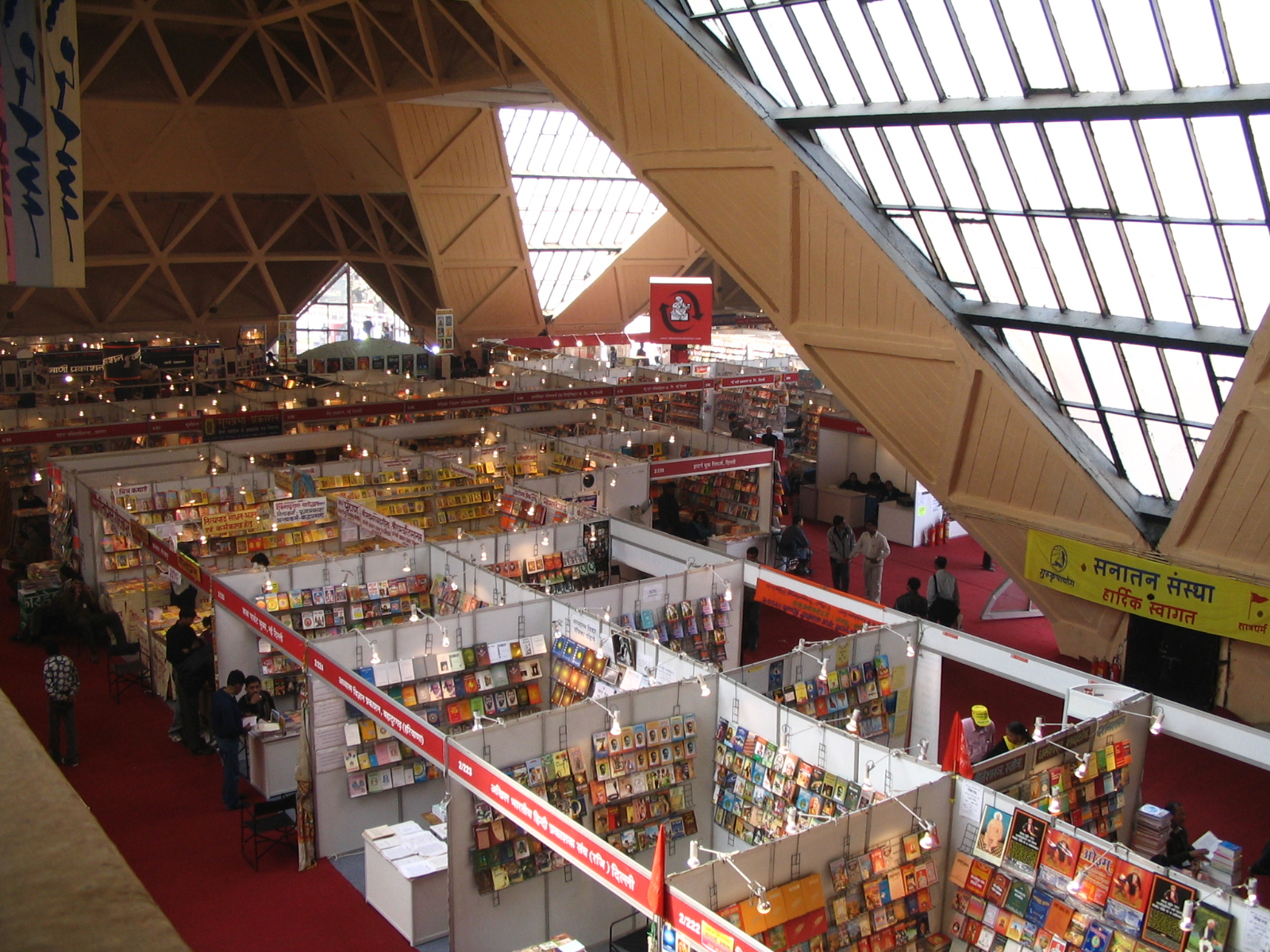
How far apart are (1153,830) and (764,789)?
2836 mm

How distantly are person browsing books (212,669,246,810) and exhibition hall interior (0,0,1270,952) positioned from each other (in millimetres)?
76

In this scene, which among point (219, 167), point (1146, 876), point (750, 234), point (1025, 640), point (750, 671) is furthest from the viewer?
point (219, 167)

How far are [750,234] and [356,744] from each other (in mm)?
7357

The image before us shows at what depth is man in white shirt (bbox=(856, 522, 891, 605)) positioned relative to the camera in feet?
48.8

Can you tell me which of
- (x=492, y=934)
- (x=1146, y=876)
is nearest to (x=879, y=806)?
(x=1146, y=876)

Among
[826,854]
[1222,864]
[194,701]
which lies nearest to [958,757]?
[826,854]

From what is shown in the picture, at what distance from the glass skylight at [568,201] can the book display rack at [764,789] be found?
73.0 feet

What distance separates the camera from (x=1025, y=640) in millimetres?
14953

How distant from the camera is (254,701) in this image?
10.4m

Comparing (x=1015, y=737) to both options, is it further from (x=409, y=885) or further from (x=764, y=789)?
(x=409, y=885)

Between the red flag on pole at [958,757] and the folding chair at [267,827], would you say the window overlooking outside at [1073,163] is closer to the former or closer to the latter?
the red flag on pole at [958,757]

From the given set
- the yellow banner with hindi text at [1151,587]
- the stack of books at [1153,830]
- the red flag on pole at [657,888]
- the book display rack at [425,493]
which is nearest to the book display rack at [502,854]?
the red flag on pole at [657,888]

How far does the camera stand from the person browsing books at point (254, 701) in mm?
10375

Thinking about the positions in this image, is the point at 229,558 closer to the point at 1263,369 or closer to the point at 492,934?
the point at 492,934
